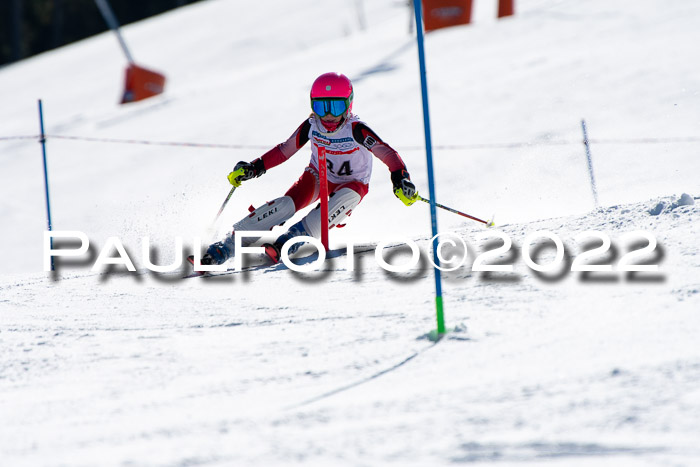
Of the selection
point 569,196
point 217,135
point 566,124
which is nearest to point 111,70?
point 217,135

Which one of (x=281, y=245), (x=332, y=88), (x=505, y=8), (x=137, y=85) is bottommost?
(x=281, y=245)

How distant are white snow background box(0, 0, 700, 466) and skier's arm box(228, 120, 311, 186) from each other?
96 centimetres

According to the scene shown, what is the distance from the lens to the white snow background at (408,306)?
3.11 meters

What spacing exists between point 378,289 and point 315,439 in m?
2.14

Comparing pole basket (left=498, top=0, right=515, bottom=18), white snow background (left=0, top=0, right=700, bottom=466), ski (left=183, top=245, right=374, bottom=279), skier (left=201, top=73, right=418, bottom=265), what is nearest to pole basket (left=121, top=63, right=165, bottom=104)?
white snow background (left=0, top=0, right=700, bottom=466)

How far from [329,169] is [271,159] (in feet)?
1.51

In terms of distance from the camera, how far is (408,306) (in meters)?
4.74

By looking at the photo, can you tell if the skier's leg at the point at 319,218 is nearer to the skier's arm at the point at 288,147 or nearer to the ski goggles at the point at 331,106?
the skier's arm at the point at 288,147

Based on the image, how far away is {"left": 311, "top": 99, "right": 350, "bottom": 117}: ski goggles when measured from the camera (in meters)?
6.18

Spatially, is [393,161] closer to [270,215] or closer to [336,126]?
[336,126]

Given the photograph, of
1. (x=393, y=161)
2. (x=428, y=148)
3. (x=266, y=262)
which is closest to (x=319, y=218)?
(x=266, y=262)

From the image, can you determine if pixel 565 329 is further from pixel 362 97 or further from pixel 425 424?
pixel 362 97

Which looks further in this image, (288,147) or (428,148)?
(288,147)

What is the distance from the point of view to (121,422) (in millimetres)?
3404
